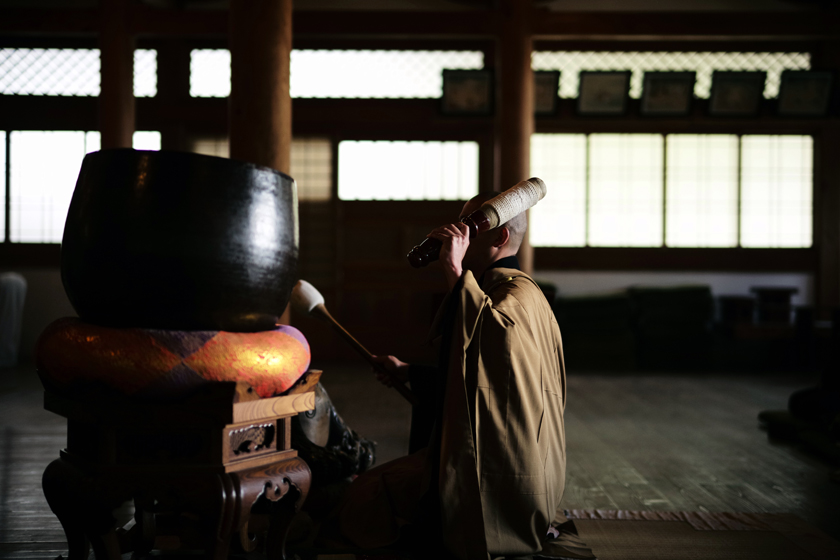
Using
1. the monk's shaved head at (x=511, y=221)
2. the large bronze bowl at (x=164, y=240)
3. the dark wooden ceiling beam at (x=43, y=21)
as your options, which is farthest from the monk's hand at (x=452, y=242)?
the dark wooden ceiling beam at (x=43, y=21)

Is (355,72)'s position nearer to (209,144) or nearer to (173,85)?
(209,144)

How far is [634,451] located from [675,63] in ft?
17.0

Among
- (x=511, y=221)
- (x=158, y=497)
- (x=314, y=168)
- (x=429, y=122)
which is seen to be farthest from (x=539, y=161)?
(x=158, y=497)

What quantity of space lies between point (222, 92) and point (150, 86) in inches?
31.5

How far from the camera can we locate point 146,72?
664 cm

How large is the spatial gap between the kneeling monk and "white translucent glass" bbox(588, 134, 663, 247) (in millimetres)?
5525

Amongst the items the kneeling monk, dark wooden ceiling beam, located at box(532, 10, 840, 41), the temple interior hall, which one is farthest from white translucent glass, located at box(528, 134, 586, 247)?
the kneeling monk

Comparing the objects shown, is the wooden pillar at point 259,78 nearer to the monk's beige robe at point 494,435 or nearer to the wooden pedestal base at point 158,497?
the monk's beige robe at point 494,435

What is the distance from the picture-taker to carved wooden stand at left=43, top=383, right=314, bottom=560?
120cm

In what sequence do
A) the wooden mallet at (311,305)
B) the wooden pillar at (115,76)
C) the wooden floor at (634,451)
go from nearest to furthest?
1. the wooden mallet at (311,305)
2. the wooden floor at (634,451)
3. the wooden pillar at (115,76)

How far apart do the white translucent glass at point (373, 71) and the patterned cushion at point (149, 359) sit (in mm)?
5744

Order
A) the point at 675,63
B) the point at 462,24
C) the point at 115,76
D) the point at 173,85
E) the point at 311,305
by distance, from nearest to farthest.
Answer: the point at 311,305 < the point at 115,76 < the point at 462,24 < the point at 173,85 < the point at 675,63

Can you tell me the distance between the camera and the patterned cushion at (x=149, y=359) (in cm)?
118

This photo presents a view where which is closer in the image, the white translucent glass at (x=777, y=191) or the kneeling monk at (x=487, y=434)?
the kneeling monk at (x=487, y=434)
